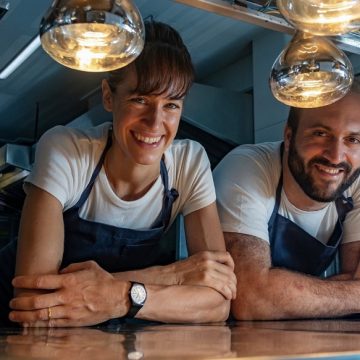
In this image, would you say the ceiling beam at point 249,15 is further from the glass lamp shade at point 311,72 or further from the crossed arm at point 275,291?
the crossed arm at point 275,291

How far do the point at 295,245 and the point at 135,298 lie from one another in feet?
2.20

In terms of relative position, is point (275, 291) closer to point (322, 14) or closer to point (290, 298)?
point (290, 298)

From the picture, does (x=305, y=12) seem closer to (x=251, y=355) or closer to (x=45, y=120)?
(x=251, y=355)

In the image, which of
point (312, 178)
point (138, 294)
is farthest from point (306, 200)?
point (138, 294)

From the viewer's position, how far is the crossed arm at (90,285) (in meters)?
0.98

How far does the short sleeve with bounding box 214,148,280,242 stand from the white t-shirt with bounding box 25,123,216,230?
0.15m

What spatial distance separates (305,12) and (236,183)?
63cm

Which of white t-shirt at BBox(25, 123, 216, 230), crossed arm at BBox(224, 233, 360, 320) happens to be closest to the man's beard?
crossed arm at BBox(224, 233, 360, 320)

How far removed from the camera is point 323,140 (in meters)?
1.58

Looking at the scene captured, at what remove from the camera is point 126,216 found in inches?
49.0

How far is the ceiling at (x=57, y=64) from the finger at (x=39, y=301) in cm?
184

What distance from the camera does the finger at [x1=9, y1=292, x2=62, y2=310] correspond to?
961mm

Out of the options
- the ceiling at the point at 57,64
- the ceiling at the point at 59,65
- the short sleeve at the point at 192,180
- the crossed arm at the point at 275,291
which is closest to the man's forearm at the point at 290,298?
the crossed arm at the point at 275,291

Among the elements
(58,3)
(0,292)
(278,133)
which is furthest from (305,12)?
(278,133)
